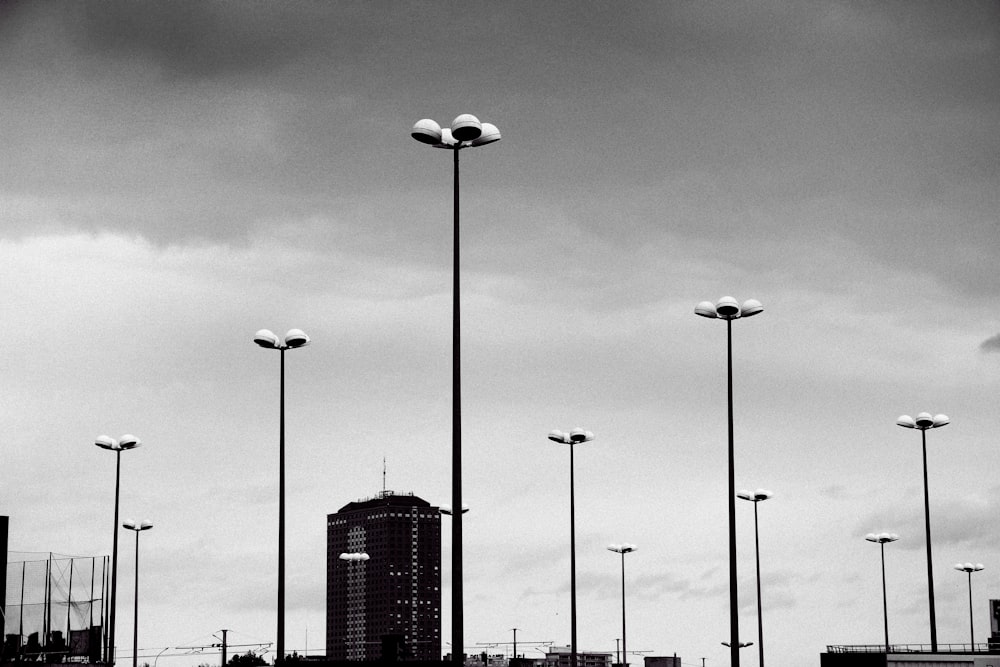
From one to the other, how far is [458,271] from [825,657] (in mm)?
45640

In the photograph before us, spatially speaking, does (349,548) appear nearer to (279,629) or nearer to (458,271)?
(279,629)

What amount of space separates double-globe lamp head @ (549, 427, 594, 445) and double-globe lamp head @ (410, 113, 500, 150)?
81.6 feet

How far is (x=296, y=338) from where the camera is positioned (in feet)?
137

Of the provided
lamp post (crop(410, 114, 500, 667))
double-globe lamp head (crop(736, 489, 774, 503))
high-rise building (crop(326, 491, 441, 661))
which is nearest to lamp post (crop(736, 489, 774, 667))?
double-globe lamp head (crop(736, 489, 774, 503))

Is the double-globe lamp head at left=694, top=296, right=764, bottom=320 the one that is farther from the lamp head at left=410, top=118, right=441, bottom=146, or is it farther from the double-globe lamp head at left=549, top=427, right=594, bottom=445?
the lamp head at left=410, top=118, right=441, bottom=146

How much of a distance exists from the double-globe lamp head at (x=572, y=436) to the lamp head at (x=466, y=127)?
25463 millimetres

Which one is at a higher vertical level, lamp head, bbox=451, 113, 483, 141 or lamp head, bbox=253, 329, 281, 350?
lamp head, bbox=451, 113, 483, 141

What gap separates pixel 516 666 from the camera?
64062 millimetres

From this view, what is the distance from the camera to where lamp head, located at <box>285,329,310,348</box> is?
137 ft

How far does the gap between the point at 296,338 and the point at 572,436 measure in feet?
47.9

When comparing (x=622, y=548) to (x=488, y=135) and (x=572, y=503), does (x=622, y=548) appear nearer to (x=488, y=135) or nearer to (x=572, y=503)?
(x=572, y=503)

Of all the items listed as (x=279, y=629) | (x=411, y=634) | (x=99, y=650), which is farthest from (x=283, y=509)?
(x=411, y=634)

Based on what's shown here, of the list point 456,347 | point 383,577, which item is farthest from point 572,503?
point 383,577

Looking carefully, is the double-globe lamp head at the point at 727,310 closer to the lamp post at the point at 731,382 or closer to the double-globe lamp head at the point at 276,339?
the lamp post at the point at 731,382
